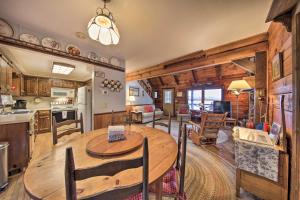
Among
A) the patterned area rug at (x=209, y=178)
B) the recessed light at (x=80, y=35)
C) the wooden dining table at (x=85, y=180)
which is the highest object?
the recessed light at (x=80, y=35)

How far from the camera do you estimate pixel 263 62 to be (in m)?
2.66

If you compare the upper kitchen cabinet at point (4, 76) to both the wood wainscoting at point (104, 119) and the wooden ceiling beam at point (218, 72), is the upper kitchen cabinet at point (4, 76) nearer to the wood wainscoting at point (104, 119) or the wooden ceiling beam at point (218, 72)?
the wood wainscoting at point (104, 119)

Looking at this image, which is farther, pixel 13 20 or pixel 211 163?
pixel 211 163

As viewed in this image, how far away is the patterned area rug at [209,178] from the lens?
172 centimetres

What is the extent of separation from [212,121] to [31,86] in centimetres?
634

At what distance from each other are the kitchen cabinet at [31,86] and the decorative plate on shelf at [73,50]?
3379 mm

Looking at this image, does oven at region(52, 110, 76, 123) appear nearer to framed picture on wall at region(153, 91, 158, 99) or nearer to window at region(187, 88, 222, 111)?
framed picture on wall at region(153, 91, 158, 99)

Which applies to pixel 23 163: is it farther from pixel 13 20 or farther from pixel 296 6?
pixel 296 6

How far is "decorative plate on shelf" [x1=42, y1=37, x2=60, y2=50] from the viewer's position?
245 cm

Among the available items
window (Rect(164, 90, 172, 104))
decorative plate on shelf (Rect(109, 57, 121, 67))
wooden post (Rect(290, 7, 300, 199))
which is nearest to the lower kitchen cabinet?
decorative plate on shelf (Rect(109, 57, 121, 67))

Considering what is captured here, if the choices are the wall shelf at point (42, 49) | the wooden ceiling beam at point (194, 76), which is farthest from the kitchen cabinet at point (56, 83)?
the wooden ceiling beam at point (194, 76)

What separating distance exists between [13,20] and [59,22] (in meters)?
0.70

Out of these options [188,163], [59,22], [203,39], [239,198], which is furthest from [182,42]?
[239,198]

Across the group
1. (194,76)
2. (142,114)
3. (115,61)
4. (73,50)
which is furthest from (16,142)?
(194,76)
